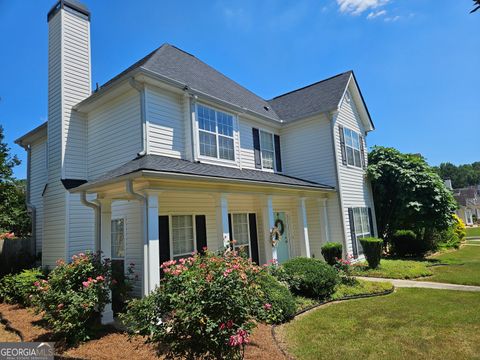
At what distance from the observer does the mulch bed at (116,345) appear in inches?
192

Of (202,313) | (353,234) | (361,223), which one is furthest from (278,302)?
(361,223)

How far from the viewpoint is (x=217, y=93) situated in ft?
37.1

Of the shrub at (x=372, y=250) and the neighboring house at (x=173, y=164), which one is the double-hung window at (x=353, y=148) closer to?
the neighboring house at (x=173, y=164)

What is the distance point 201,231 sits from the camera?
9.58 meters

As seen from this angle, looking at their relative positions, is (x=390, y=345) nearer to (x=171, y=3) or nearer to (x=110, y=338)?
(x=110, y=338)

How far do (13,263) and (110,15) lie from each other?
9608 mm

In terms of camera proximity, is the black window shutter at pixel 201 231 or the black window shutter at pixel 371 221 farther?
the black window shutter at pixel 371 221

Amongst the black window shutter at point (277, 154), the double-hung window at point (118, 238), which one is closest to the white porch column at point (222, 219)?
the double-hung window at point (118, 238)

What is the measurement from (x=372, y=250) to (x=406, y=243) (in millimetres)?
5816

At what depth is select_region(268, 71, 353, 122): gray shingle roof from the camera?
44.9ft

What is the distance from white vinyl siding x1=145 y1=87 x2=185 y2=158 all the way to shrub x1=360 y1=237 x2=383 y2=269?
789cm

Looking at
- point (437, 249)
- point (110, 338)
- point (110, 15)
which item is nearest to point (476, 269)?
point (437, 249)

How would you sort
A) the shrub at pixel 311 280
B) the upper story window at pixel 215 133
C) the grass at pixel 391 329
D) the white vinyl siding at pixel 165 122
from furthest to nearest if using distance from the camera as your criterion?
the upper story window at pixel 215 133 → the white vinyl siding at pixel 165 122 → the shrub at pixel 311 280 → the grass at pixel 391 329

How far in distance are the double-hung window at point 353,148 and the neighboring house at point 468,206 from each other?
44.8 meters
